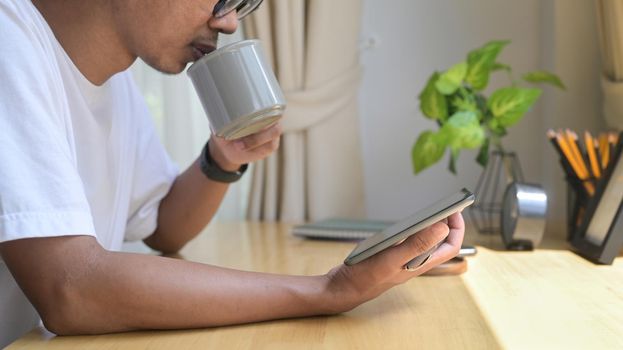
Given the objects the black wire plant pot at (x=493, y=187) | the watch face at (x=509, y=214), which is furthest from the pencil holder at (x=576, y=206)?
the black wire plant pot at (x=493, y=187)

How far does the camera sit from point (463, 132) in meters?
1.37

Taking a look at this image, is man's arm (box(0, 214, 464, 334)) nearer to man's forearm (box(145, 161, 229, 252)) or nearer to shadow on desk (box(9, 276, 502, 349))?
shadow on desk (box(9, 276, 502, 349))

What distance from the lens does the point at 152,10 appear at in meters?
0.98

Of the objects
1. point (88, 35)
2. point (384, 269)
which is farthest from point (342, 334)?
point (88, 35)

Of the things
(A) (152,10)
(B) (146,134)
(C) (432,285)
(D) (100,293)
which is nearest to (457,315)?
(C) (432,285)

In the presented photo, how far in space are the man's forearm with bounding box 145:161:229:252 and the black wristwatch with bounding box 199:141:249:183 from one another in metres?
0.01

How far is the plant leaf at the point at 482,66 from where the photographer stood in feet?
4.74

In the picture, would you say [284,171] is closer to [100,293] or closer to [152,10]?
[152,10]

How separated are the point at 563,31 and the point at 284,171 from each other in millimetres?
716

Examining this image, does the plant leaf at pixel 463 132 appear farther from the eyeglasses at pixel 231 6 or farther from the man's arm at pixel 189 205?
the eyeglasses at pixel 231 6

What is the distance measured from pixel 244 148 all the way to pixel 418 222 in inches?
19.1

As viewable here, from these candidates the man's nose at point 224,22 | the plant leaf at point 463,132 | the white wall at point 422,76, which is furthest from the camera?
the white wall at point 422,76

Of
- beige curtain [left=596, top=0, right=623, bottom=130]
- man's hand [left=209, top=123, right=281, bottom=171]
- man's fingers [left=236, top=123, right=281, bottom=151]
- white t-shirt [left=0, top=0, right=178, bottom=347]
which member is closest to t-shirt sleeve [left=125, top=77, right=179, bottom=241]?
white t-shirt [left=0, top=0, right=178, bottom=347]

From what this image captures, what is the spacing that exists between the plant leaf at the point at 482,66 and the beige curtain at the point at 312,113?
397mm
